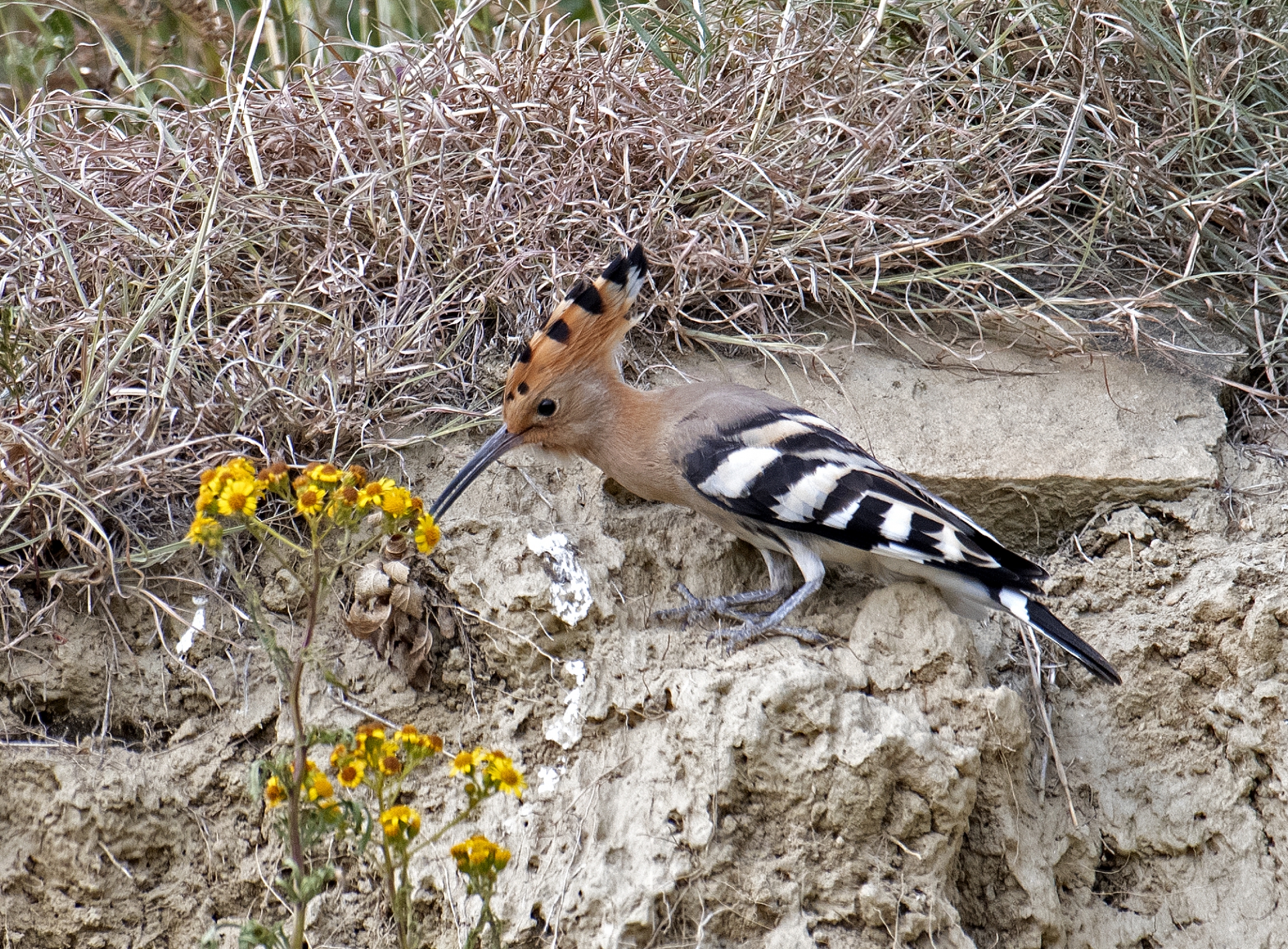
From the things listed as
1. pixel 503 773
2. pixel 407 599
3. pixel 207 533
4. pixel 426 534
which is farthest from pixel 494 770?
pixel 407 599

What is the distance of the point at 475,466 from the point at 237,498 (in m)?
1.09

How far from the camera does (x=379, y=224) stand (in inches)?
125

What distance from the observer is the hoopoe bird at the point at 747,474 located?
8.50ft

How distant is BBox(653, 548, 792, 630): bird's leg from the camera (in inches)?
106

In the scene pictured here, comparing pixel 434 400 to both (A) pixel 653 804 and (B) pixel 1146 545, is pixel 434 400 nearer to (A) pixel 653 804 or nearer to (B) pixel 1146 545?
(A) pixel 653 804

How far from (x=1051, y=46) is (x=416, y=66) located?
74.8 inches

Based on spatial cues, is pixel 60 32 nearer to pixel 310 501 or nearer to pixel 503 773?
pixel 310 501

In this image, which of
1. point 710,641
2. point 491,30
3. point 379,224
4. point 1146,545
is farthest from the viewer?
point 491,30

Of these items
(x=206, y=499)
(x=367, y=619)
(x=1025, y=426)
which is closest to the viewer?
(x=206, y=499)

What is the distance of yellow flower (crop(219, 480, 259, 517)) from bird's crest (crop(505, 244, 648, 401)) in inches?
44.8

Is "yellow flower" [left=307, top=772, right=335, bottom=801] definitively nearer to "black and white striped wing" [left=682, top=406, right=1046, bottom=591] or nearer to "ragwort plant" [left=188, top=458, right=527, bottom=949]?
"ragwort plant" [left=188, top=458, right=527, bottom=949]

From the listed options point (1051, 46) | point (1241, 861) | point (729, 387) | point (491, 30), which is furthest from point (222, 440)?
point (1051, 46)

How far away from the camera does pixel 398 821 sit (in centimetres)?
163

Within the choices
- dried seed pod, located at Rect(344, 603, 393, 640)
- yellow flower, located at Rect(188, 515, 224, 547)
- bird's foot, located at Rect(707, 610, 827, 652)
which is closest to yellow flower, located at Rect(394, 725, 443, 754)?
yellow flower, located at Rect(188, 515, 224, 547)
